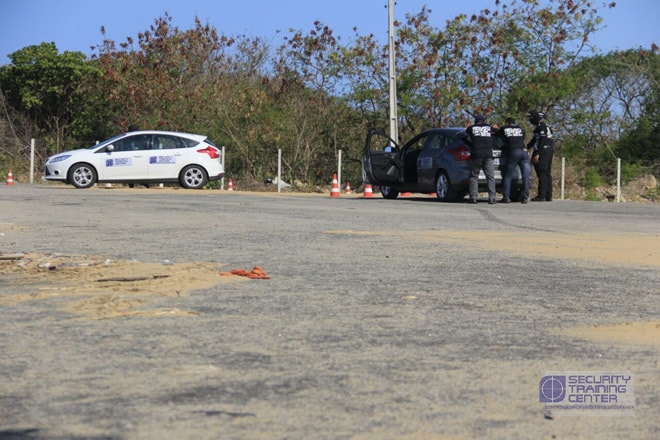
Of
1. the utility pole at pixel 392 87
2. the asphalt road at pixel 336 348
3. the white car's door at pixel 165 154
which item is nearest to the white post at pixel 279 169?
the utility pole at pixel 392 87

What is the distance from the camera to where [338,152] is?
34.2 meters

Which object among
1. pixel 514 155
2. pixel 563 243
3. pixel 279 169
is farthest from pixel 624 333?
pixel 279 169

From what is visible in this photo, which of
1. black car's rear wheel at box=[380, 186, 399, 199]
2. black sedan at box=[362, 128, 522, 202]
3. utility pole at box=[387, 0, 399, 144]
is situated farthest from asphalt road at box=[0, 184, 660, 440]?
utility pole at box=[387, 0, 399, 144]

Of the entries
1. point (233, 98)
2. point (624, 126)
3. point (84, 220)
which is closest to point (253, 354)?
point (84, 220)

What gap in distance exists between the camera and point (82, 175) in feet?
89.7

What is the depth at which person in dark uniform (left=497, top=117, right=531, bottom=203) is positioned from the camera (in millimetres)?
21234

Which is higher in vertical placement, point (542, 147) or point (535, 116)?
point (535, 116)

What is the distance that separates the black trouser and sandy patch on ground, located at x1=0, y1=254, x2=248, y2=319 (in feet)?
49.1

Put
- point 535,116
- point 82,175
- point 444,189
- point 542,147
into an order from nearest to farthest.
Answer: point 444,189 < point 535,116 < point 542,147 < point 82,175

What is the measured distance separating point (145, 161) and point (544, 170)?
399 inches

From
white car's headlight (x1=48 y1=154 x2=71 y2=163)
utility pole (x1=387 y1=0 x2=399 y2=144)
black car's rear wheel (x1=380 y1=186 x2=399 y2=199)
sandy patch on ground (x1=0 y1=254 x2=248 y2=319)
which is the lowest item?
sandy patch on ground (x1=0 y1=254 x2=248 y2=319)

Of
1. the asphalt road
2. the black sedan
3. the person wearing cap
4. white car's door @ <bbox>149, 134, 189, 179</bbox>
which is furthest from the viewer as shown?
white car's door @ <bbox>149, 134, 189, 179</bbox>

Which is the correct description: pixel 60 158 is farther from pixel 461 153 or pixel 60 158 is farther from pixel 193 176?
pixel 461 153

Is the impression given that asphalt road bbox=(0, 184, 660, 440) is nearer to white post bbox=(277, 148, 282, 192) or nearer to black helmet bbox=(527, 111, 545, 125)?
black helmet bbox=(527, 111, 545, 125)
